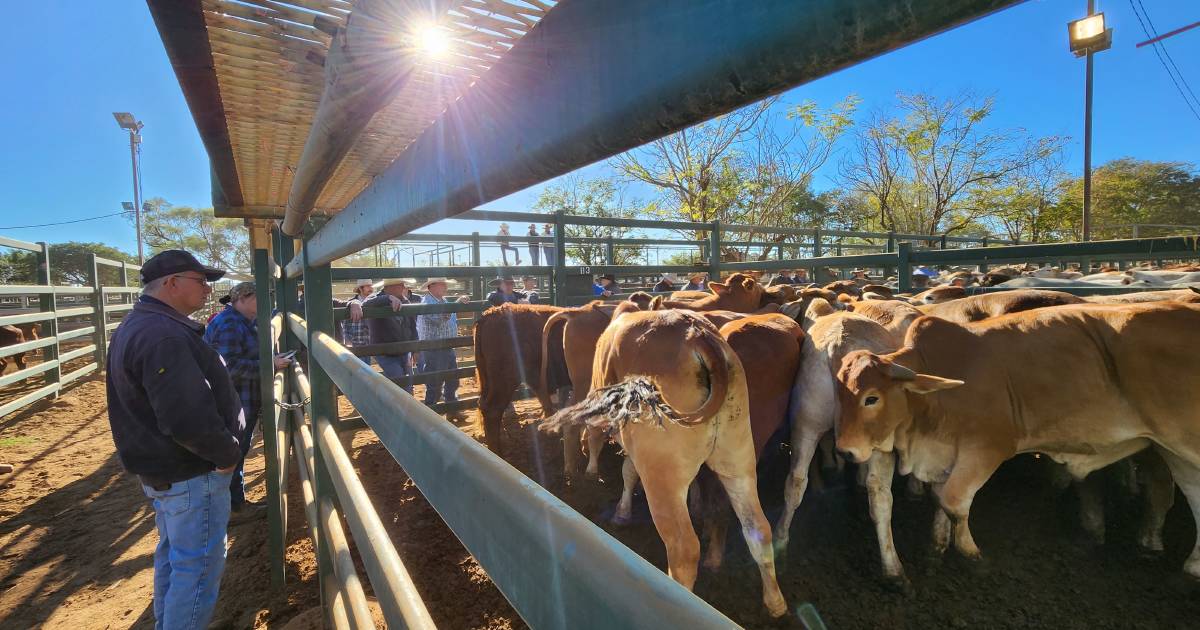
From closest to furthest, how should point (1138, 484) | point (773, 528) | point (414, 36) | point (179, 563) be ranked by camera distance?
1. point (414, 36)
2. point (179, 563)
3. point (773, 528)
4. point (1138, 484)

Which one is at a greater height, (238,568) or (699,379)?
(699,379)

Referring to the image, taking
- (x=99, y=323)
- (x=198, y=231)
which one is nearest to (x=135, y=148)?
(x=198, y=231)

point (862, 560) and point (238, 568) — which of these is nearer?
point (862, 560)

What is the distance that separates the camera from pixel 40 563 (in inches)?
143

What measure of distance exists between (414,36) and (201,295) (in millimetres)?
2682

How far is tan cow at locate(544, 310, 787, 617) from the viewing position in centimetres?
243

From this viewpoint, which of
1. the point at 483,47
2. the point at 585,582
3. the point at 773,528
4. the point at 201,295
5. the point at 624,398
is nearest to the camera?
the point at 585,582

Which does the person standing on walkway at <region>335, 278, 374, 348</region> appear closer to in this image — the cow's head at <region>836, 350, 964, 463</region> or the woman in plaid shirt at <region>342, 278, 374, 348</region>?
the woman in plaid shirt at <region>342, 278, 374, 348</region>

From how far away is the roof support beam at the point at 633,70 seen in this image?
33 centimetres

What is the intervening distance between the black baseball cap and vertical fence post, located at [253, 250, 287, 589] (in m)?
0.28

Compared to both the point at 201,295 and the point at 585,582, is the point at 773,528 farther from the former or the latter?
the point at 201,295

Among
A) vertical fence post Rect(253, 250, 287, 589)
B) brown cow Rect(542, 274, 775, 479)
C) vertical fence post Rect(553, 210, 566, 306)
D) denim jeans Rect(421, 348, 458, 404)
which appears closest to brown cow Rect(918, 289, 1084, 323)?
brown cow Rect(542, 274, 775, 479)

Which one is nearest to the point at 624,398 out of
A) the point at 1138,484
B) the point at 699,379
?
the point at 699,379

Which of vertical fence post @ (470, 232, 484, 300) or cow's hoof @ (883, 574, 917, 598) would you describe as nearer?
cow's hoof @ (883, 574, 917, 598)
